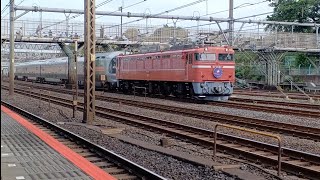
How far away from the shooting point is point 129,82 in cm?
3769

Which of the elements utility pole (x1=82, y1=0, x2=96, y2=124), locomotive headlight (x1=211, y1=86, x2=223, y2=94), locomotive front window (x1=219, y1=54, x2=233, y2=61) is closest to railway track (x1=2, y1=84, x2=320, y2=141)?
utility pole (x1=82, y1=0, x2=96, y2=124)

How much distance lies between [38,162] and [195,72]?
59.9ft

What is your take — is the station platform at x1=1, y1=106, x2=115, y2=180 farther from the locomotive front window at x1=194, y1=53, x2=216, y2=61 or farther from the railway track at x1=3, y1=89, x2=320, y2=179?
the locomotive front window at x1=194, y1=53, x2=216, y2=61

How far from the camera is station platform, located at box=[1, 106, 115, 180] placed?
7.76m

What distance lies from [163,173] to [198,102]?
19409 millimetres

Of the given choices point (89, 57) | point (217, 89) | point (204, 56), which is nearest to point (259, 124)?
point (89, 57)

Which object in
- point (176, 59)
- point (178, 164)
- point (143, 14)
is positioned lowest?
point (178, 164)

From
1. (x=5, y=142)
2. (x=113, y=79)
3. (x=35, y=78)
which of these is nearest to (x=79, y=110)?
(x=5, y=142)

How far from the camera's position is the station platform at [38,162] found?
7.76 m

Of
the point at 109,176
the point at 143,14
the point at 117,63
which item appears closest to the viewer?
the point at 109,176

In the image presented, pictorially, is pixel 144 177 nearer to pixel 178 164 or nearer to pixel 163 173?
pixel 163 173

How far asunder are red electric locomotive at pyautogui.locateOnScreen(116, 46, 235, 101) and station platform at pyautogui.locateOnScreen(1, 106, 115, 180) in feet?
49.2

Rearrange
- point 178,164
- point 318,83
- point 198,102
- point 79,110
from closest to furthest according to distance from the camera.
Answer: point 178,164
point 79,110
point 198,102
point 318,83

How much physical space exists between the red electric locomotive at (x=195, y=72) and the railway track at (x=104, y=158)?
1301 centimetres
